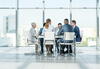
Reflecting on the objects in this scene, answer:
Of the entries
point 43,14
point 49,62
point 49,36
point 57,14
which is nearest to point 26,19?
point 43,14

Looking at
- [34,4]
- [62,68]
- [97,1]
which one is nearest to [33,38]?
[62,68]

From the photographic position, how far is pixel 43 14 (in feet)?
45.0

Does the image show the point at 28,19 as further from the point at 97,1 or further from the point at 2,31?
the point at 97,1

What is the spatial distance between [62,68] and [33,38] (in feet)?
11.6

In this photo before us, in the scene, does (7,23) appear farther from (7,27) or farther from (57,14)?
(57,14)

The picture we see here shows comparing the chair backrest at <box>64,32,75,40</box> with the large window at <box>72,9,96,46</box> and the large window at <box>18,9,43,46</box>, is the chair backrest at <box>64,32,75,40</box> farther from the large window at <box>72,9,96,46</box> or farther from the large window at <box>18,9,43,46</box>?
the large window at <box>18,9,43,46</box>

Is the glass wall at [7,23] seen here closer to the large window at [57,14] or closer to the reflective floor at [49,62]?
the large window at [57,14]

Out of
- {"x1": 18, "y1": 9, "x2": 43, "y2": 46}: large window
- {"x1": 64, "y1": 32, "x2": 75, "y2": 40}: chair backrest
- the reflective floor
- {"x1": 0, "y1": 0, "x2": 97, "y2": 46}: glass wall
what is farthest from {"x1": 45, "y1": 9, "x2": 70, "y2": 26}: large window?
the reflective floor

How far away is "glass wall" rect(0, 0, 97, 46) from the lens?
13.4 m

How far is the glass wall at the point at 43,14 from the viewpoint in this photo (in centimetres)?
1339

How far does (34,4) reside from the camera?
13461 millimetres

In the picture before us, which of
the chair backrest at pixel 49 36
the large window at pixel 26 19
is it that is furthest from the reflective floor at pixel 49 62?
the large window at pixel 26 19

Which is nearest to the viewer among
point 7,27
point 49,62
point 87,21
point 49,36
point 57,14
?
point 49,62

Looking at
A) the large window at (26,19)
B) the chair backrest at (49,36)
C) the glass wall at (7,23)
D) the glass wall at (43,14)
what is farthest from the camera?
the large window at (26,19)
